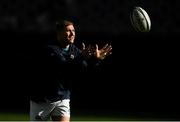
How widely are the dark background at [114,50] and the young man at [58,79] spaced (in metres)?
6.12

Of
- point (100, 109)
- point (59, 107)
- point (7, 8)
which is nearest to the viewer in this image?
point (59, 107)

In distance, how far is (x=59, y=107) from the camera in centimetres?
895

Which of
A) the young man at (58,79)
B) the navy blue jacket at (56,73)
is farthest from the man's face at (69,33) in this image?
the navy blue jacket at (56,73)

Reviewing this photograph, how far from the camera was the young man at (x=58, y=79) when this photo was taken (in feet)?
29.0

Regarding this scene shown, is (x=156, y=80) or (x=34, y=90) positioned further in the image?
(x=156, y=80)

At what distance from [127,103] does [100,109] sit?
76 cm

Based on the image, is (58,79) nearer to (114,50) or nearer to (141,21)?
(141,21)

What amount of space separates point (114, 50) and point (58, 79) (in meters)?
6.70

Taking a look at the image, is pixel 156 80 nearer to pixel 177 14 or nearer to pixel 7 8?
pixel 177 14

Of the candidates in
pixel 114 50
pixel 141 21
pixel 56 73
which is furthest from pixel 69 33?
pixel 114 50

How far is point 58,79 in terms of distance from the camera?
8.95 meters

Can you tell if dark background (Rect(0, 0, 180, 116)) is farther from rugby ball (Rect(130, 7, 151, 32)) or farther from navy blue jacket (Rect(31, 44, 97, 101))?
navy blue jacket (Rect(31, 44, 97, 101))

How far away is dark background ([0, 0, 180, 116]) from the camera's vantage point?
15.2 m

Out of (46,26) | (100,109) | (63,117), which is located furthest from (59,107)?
(46,26)
